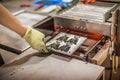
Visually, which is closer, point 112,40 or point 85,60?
point 85,60

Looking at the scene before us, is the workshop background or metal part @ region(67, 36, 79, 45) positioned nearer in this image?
the workshop background

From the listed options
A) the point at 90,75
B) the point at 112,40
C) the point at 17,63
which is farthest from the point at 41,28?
the point at 90,75

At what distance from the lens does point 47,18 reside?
63.7 inches

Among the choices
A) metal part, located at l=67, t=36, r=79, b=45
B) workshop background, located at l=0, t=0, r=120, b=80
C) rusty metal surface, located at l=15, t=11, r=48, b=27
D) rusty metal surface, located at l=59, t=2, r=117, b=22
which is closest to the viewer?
workshop background, located at l=0, t=0, r=120, b=80

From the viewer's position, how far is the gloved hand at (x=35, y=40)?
4.05ft

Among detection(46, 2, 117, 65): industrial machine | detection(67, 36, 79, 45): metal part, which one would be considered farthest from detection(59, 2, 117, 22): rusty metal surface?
detection(67, 36, 79, 45): metal part

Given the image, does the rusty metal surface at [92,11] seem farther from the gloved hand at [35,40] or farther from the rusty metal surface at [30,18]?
the gloved hand at [35,40]

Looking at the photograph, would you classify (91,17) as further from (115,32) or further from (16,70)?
(16,70)

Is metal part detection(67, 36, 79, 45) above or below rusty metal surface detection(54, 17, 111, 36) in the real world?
below

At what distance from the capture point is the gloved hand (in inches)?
48.6

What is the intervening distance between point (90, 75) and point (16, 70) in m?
0.45

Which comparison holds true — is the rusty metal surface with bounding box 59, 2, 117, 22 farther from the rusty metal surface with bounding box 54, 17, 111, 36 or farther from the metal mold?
the metal mold

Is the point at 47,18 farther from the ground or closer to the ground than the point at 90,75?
farther from the ground

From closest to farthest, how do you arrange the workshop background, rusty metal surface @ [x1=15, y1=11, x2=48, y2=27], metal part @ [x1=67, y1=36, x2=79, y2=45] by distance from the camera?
the workshop background < metal part @ [x1=67, y1=36, x2=79, y2=45] < rusty metal surface @ [x1=15, y1=11, x2=48, y2=27]
